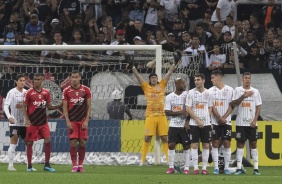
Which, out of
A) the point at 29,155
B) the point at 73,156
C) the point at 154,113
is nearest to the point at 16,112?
the point at 29,155

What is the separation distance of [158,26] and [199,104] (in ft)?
32.0

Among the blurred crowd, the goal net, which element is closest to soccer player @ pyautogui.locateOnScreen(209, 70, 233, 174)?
the goal net

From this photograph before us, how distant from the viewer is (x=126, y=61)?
2636 centimetres

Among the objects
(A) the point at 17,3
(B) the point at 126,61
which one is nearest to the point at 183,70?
(B) the point at 126,61

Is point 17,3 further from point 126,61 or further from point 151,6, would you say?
point 126,61

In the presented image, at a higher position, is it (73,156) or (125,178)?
(73,156)

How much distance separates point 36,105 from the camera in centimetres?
2186

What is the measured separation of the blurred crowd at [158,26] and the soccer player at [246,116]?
199 inches

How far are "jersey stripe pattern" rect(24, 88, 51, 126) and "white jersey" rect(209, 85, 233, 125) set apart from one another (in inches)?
146

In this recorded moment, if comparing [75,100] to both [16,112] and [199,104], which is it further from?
[199,104]

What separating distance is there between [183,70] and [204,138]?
223 inches

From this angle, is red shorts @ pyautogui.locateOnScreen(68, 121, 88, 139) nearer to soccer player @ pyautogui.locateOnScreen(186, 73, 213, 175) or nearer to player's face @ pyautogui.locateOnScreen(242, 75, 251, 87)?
soccer player @ pyautogui.locateOnScreen(186, 73, 213, 175)

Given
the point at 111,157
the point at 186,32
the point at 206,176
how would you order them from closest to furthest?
1. the point at 206,176
2. the point at 111,157
3. the point at 186,32

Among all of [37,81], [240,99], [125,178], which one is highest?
[37,81]
